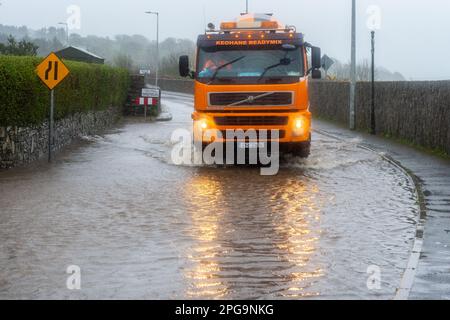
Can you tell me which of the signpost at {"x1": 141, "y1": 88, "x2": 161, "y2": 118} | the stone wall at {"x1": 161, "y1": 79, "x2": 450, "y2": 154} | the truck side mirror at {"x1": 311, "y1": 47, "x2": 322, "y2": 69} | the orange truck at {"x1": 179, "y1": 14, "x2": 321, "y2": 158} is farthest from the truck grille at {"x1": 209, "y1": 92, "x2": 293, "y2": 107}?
the signpost at {"x1": 141, "y1": 88, "x2": 161, "y2": 118}

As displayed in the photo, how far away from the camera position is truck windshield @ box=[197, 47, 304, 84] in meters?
18.5

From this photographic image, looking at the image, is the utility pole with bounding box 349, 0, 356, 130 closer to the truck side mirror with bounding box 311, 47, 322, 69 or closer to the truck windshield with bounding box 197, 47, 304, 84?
the truck side mirror with bounding box 311, 47, 322, 69

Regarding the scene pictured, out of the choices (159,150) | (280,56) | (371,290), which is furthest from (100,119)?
(371,290)

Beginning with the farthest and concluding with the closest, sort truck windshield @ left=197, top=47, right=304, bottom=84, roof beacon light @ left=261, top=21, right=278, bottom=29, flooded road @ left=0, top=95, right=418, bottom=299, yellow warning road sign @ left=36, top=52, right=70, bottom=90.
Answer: roof beacon light @ left=261, top=21, right=278, bottom=29, yellow warning road sign @ left=36, top=52, right=70, bottom=90, truck windshield @ left=197, top=47, right=304, bottom=84, flooded road @ left=0, top=95, right=418, bottom=299

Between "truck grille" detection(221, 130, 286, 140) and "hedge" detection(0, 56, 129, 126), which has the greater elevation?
"hedge" detection(0, 56, 129, 126)

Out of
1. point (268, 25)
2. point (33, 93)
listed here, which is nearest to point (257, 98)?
point (268, 25)

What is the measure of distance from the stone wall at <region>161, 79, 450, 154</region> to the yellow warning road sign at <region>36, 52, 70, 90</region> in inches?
391

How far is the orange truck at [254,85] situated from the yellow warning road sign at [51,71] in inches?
135

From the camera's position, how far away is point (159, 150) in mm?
24375

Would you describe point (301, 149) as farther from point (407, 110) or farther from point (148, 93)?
point (148, 93)

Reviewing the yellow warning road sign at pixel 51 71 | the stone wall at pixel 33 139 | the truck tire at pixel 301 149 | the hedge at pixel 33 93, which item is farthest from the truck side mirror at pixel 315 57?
the stone wall at pixel 33 139

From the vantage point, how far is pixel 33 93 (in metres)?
20.1
